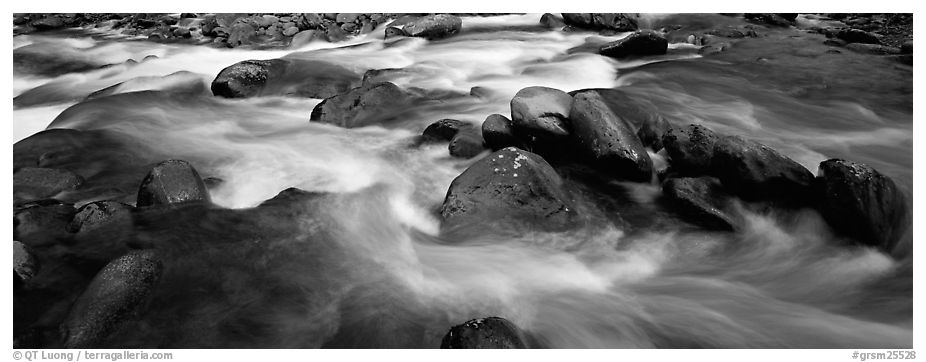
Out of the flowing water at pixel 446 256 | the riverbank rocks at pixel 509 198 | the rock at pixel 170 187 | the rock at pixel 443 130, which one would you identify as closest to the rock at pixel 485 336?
the flowing water at pixel 446 256

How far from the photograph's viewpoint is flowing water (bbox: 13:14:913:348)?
2865mm

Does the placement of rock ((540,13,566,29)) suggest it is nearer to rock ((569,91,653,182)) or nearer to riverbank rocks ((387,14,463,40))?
riverbank rocks ((387,14,463,40))

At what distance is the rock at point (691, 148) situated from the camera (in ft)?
13.2

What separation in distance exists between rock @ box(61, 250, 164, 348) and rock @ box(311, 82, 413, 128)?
3.11m

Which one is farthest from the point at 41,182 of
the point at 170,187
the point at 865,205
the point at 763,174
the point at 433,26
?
the point at 433,26

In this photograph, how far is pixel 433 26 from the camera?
10.5 meters

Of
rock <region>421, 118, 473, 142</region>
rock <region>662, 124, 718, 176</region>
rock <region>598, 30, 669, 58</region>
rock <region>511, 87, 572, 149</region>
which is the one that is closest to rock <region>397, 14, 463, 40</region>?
rock <region>598, 30, 669, 58</region>

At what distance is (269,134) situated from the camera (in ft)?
18.7

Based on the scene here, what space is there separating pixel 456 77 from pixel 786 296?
222 inches

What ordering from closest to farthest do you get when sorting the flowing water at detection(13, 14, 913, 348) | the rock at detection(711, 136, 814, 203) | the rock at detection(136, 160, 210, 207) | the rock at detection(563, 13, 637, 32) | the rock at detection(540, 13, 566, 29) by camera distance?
1. the flowing water at detection(13, 14, 913, 348)
2. the rock at detection(136, 160, 210, 207)
3. the rock at detection(711, 136, 814, 203)
4. the rock at detection(563, 13, 637, 32)
5. the rock at detection(540, 13, 566, 29)

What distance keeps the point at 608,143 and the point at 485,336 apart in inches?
91.5

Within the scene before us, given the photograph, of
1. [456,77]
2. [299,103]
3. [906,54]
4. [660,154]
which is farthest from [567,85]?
[906,54]

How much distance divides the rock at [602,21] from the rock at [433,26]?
7.55ft

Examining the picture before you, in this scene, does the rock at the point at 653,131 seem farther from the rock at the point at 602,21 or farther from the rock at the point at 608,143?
the rock at the point at 602,21
